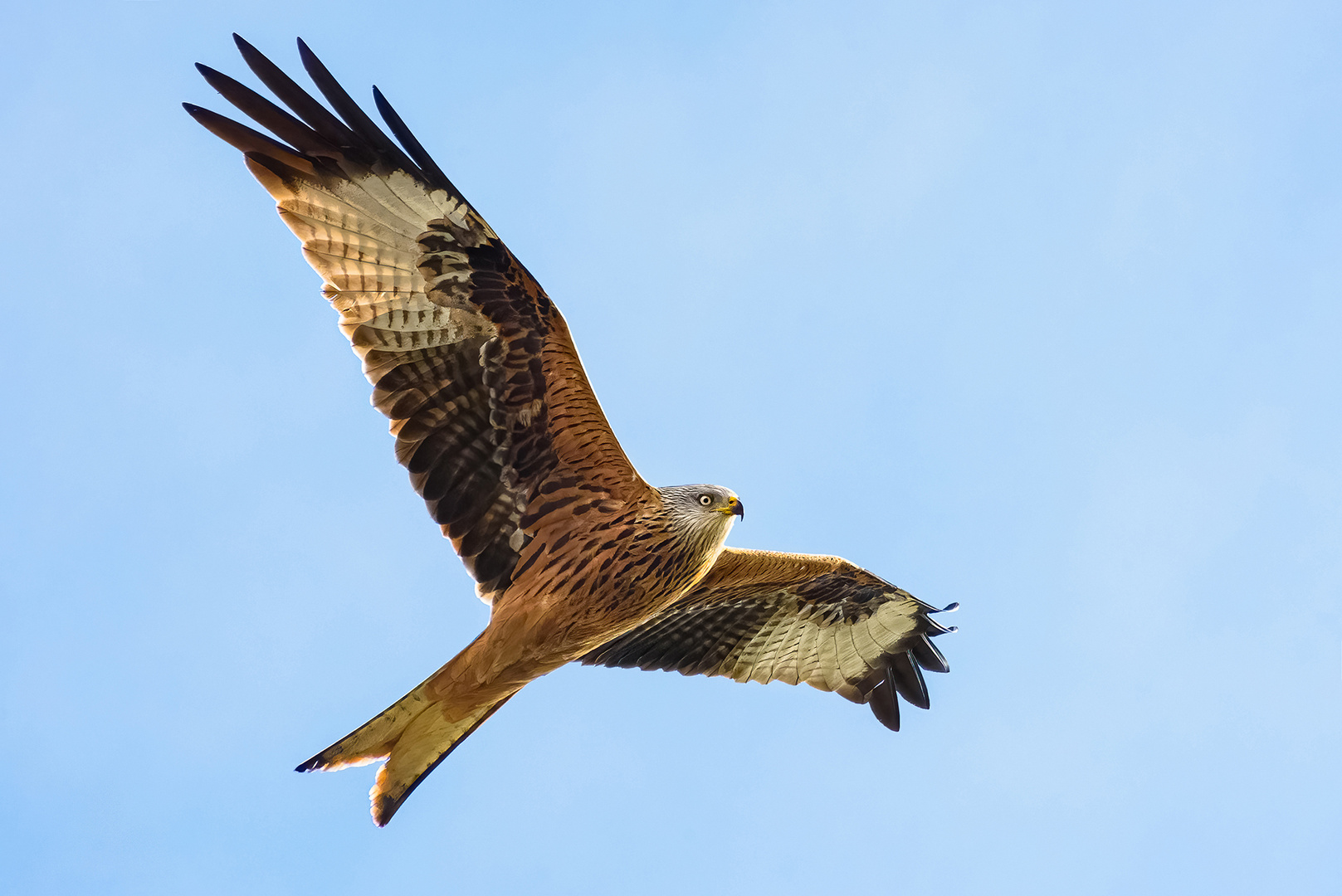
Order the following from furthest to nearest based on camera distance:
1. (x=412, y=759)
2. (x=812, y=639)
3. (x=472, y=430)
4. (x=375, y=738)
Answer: (x=812, y=639) → (x=472, y=430) → (x=412, y=759) → (x=375, y=738)

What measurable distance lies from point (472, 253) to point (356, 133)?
106 centimetres

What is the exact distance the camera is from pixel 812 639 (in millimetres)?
11672

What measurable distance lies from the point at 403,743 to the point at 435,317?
2.89m

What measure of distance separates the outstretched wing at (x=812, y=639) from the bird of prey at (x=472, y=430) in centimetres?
A: 184

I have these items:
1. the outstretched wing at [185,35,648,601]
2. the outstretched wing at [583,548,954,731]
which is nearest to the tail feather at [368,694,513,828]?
the outstretched wing at [185,35,648,601]

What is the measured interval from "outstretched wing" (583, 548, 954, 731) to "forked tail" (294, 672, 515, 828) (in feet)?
7.02

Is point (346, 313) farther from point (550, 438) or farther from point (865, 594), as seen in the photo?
point (865, 594)

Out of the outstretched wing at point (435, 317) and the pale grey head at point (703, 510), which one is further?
the pale grey head at point (703, 510)

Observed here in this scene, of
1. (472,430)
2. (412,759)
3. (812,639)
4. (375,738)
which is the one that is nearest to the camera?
(375,738)

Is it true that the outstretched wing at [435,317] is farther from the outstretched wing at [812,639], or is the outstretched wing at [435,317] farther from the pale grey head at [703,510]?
the outstretched wing at [812,639]

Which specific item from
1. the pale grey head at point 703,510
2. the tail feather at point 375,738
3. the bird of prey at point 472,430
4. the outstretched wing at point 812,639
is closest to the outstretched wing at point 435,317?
the bird of prey at point 472,430

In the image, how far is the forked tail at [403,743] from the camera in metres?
8.90

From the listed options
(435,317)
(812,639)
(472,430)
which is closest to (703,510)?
(472,430)

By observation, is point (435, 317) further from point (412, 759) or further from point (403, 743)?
point (412, 759)
